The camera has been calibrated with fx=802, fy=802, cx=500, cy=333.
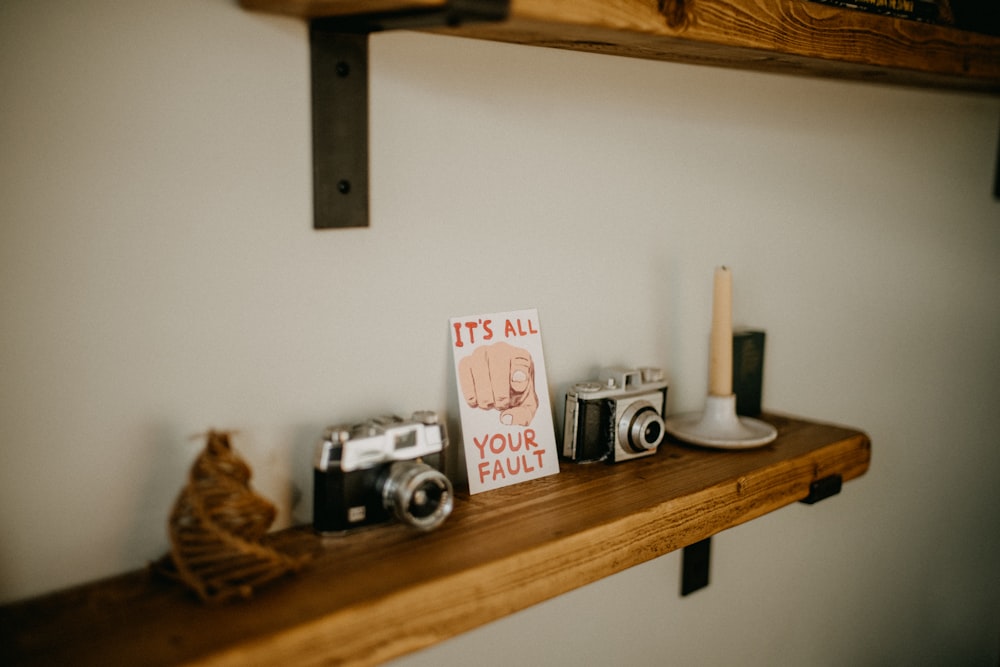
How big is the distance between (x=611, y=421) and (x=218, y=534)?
50cm

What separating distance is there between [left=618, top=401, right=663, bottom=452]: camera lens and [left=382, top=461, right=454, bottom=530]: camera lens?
295mm

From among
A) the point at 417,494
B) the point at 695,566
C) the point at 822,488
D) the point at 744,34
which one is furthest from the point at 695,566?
the point at 744,34

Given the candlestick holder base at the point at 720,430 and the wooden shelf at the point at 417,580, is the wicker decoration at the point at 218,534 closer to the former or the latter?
the wooden shelf at the point at 417,580

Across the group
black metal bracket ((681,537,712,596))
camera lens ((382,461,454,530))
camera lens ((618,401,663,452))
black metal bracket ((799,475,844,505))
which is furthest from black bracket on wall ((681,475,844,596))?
camera lens ((382,461,454,530))

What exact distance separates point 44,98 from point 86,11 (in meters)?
0.08

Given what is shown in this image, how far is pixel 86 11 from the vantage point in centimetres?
67

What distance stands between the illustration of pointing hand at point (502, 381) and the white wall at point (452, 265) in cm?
3

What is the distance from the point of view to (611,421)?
100 centimetres

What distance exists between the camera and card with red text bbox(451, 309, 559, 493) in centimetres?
92

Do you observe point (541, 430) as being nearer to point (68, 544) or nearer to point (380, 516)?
point (380, 516)

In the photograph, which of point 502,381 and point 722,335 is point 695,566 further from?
point 502,381

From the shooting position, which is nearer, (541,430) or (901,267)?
(541,430)

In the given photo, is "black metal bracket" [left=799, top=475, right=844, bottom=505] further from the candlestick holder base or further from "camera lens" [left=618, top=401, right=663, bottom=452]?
"camera lens" [left=618, top=401, right=663, bottom=452]

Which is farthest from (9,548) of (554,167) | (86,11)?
(554,167)
